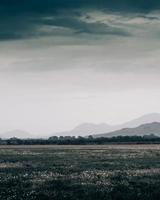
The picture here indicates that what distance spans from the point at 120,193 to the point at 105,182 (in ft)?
12.6

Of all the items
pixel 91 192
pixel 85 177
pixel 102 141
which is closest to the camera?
pixel 91 192

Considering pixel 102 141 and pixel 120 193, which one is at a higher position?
pixel 102 141

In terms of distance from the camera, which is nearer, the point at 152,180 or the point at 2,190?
the point at 2,190

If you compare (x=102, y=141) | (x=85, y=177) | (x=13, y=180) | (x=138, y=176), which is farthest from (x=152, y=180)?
(x=102, y=141)

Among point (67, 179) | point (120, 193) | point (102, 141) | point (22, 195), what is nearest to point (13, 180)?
point (67, 179)

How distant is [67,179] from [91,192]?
4.97 meters

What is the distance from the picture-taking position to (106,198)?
69.1 ft

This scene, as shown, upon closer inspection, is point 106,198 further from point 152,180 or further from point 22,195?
point 152,180

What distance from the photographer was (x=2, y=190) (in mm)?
22922

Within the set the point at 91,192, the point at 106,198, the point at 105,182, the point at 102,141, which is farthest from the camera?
the point at 102,141

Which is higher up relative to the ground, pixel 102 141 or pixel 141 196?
pixel 102 141

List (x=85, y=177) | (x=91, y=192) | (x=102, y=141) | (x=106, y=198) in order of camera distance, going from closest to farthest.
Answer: (x=106, y=198) → (x=91, y=192) → (x=85, y=177) → (x=102, y=141)

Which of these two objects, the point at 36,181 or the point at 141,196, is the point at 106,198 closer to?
the point at 141,196

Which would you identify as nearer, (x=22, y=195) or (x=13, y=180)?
(x=22, y=195)
